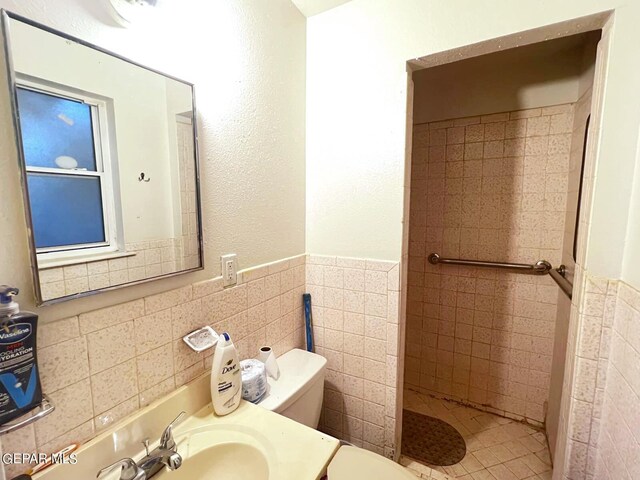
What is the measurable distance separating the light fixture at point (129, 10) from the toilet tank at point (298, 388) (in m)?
1.15

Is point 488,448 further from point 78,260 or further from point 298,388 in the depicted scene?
point 78,260

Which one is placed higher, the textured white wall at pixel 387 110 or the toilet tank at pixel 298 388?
the textured white wall at pixel 387 110

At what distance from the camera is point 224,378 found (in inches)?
34.7

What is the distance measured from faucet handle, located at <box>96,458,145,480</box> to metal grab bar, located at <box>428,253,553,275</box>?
5.95 ft

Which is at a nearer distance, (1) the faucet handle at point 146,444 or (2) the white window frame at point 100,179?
(2) the white window frame at point 100,179

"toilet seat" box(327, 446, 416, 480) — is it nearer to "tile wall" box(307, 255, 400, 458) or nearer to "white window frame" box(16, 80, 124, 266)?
"tile wall" box(307, 255, 400, 458)

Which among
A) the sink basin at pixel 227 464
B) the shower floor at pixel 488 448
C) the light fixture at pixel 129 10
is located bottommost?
the shower floor at pixel 488 448

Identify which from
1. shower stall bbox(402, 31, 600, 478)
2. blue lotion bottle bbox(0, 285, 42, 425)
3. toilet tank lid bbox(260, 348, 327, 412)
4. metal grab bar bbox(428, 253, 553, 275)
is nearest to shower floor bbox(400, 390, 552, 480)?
shower stall bbox(402, 31, 600, 478)

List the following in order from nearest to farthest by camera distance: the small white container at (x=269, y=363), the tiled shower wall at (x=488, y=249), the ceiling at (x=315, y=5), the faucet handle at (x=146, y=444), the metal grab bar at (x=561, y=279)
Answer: the faucet handle at (x=146, y=444) < the small white container at (x=269, y=363) < the ceiling at (x=315, y=5) < the metal grab bar at (x=561, y=279) < the tiled shower wall at (x=488, y=249)

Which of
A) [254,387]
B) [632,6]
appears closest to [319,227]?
[254,387]

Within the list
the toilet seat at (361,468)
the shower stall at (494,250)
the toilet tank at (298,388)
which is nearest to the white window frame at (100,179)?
the toilet tank at (298,388)

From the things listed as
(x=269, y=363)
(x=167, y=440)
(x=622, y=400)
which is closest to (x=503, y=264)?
(x=622, y=400)

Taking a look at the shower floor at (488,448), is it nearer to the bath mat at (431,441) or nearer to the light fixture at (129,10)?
the bath mat at (431,441)

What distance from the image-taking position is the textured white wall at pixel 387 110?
0.85m
